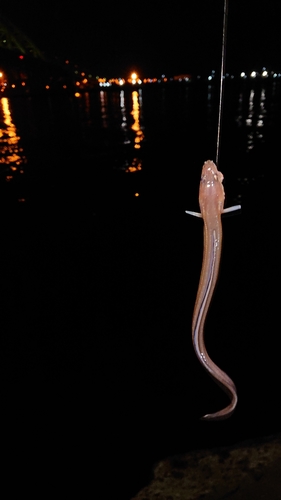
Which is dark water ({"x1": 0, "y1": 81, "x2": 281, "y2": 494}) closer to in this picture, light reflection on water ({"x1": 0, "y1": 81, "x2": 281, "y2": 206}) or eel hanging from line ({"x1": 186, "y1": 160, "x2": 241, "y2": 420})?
eel hanging from line ({"x1": 186, "y1": 160, "x2": 241, "y2": 420})

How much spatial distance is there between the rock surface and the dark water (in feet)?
1.71

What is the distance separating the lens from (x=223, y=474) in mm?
3885

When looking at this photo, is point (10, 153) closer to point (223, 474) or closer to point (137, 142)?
point (137, 142)

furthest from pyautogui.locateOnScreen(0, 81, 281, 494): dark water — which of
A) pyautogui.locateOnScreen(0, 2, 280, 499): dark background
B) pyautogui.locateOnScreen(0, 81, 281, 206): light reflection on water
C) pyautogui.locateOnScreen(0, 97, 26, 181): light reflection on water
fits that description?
pyautogui.locateOnScreen(0, 81, 281, 206): light reflection on water

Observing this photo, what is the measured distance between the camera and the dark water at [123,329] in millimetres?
5742

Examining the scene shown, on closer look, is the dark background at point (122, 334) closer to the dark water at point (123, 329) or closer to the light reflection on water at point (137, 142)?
the dark water at point (123, 329)

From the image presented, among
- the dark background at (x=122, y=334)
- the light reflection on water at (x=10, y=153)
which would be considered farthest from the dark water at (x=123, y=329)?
the light reflection on water at (x=10, y=153)

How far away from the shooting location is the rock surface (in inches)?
139

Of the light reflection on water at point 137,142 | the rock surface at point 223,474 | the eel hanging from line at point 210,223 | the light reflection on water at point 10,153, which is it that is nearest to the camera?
the eel hanging from line at point 210,223

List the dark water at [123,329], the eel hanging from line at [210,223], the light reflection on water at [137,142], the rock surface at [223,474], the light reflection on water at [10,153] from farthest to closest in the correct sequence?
the light reflection on water at [137,142] → the light reflection on water at [10,153] → the dark water at [123,329] → the rock surface at [223,474] → the eel hanging from line at [210,223]

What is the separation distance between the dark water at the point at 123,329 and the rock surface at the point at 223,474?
522mm

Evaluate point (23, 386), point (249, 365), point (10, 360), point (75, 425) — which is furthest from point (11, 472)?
point (249, 365)

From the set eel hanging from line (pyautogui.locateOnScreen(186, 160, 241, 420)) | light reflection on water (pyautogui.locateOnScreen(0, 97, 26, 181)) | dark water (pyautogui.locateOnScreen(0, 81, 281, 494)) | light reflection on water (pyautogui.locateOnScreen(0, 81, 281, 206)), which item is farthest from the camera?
light reflection on water (pyautogui.locateOnScreen(0, 81, 281, 206))

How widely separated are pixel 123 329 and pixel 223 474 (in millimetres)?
4921
